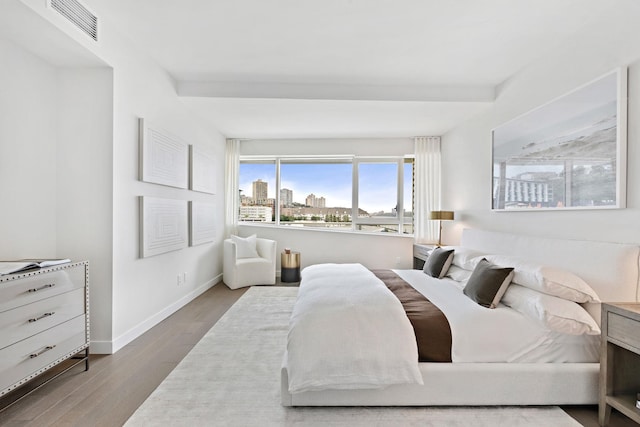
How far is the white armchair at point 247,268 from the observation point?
15.7ft

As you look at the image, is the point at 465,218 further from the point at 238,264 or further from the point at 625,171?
the point at 238,264

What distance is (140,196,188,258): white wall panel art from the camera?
299 cm

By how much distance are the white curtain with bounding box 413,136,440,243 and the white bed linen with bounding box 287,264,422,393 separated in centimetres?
362

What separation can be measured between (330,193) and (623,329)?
4.55 metres

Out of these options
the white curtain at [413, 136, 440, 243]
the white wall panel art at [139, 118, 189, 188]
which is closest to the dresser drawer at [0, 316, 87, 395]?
the white wall panel art at [139, 118, 189, 188]

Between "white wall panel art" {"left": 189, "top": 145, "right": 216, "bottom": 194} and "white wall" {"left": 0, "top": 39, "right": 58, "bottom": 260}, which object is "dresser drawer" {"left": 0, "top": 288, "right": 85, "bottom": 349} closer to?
"white wall" {"left": 0, "top": 39, "right": 58, "bottom": 260}

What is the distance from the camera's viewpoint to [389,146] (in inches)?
220

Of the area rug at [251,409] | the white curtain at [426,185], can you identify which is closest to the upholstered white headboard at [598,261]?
the area rug at [251,409]

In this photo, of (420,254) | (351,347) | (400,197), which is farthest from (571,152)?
(400,197)

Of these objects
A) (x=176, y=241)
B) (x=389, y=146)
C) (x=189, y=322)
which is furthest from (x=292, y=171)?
(x=189, y=322)

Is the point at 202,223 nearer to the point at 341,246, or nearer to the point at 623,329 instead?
the point at 341,246

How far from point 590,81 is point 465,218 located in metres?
2.25

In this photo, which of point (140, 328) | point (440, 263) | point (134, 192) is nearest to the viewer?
point (134, 192)

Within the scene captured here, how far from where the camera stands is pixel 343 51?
2.96 m
